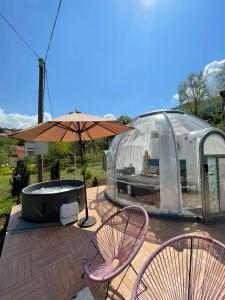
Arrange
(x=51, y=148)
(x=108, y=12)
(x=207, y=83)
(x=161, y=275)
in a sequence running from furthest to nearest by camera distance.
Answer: (x=207, y=83), (x=51, y=148), (x=108, y=12), (x=161, y=275)

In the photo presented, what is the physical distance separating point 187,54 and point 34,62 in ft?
23.8

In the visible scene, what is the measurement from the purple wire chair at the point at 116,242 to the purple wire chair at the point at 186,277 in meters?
0.38

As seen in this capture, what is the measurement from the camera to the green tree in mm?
24141

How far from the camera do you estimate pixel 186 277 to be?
2.04 metres

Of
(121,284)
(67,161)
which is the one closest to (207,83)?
(67,161)

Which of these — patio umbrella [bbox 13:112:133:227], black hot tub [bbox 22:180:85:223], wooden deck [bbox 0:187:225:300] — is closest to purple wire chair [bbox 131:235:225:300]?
wooden deck [bbox 0:187:225:300]

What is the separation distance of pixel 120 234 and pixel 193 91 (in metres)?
26.3

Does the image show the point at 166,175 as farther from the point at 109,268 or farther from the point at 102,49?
the point at 102,49

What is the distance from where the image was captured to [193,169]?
4.87 metres

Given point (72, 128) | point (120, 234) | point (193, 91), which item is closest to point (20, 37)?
point (72, 128)

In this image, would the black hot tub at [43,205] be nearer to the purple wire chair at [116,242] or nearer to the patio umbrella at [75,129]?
the patio umbrella at [75,129]

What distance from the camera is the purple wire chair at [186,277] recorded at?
1827 millimetres

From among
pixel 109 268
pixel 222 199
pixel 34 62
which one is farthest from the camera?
pixel 34 62

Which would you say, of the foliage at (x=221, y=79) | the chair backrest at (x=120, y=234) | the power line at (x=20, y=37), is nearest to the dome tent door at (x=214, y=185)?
the chair backrest at (x=120, y=234)
